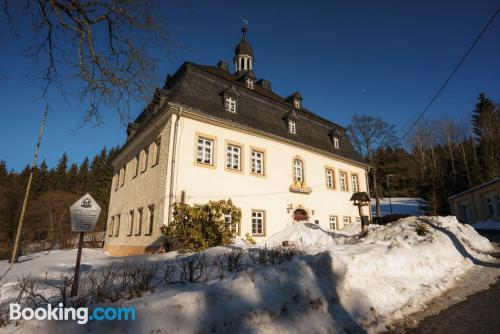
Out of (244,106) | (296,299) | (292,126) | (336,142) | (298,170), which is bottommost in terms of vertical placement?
(296,299)

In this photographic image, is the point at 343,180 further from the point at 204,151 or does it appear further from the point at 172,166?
the point at 172,166

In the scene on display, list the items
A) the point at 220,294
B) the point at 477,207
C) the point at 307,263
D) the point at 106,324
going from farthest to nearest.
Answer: the point at 477,207 < the point at 307,263 < the point at 220,294 < the point at 106,324

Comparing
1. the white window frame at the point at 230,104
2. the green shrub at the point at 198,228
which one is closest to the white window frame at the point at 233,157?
the white window frame at the point at 230,104

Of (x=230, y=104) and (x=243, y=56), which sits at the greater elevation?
(x=243, y=56)

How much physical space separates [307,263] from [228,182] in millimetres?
9713

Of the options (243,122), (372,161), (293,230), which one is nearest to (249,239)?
(293,230)

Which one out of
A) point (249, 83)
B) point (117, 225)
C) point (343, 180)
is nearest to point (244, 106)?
point (249, 83)

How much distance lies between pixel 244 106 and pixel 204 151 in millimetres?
4633

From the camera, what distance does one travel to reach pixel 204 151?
13625mm

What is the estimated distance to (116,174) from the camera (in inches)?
868

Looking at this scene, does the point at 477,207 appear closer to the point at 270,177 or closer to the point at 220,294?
the point at 270,177

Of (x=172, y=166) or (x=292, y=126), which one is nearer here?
(x=172, y=166)

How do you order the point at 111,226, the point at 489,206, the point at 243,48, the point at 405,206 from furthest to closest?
the point at 405,206, the point at 243,48, the point at 489,206, the point at 111,226

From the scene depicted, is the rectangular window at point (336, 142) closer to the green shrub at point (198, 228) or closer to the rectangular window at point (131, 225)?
the green shrub at point (198, 228)
